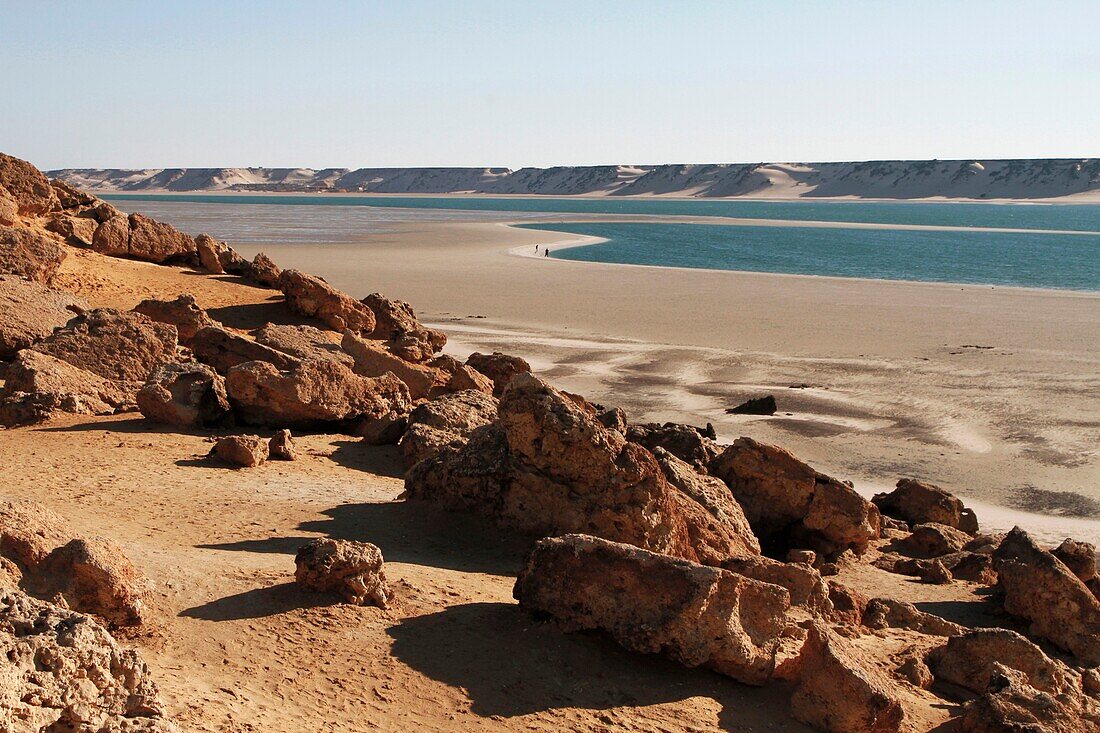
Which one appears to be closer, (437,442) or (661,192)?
(437,442)

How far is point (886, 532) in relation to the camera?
31.8ft

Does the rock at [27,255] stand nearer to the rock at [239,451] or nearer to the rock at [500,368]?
the rock at [500,368]

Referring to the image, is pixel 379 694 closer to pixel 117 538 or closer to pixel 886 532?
pixel 117 538

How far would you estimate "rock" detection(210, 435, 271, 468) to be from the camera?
27.0ft

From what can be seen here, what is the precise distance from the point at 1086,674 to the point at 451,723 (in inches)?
166

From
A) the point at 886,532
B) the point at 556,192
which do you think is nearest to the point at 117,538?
the point at 886,532

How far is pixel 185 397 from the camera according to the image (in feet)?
30.8

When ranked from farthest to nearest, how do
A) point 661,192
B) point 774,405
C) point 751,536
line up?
point 661,192
point 774,405
point 751,536

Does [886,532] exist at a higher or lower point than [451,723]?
lower

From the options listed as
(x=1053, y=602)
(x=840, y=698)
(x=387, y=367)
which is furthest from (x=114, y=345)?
(x=1053, y=602)

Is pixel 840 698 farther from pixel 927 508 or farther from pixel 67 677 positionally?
pixel 927 508

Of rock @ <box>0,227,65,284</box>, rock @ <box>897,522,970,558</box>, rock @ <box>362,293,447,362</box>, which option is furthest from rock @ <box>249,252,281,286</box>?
rock @ <box>897,522,970,558</box>

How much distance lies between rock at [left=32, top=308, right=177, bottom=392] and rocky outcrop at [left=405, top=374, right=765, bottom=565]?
14.4ft

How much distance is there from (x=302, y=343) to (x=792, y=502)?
5.82m
